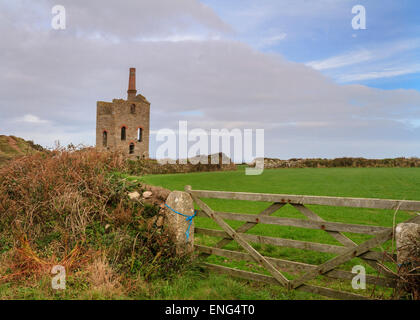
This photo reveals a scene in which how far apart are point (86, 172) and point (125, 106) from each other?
3805cm

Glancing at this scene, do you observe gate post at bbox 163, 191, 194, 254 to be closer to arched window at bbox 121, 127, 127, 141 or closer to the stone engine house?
the stone engine house

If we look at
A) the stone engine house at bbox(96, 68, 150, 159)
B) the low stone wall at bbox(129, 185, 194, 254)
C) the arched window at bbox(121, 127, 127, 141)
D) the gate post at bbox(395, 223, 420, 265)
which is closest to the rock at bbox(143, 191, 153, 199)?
the low stone wall at bbox(129, 185, 194, 254)

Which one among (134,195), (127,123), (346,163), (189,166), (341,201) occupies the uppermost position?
(127,123)

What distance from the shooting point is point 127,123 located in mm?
43406

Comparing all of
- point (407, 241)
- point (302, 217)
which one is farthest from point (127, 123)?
point (407, 241)

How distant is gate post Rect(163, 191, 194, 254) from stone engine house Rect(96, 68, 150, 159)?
37182 millimetres

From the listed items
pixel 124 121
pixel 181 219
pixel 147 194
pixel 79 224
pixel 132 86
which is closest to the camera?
pixel 79 224

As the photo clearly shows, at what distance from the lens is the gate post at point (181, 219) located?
606cm

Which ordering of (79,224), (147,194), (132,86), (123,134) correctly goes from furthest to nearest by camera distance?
(132,86) < (123,134) < (147,194) < (79,224)

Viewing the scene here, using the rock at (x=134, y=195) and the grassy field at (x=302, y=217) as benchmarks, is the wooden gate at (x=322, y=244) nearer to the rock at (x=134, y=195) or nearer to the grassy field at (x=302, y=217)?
the grassy field at (x=302, y=217)

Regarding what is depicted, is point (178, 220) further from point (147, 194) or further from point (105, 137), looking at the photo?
point (105, 137)

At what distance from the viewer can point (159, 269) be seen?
531cm

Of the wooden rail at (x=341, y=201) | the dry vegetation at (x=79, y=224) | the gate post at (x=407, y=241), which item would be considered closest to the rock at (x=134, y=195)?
the dry vegetation at (x=79, y=224)

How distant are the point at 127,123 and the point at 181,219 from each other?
39.6 meters
